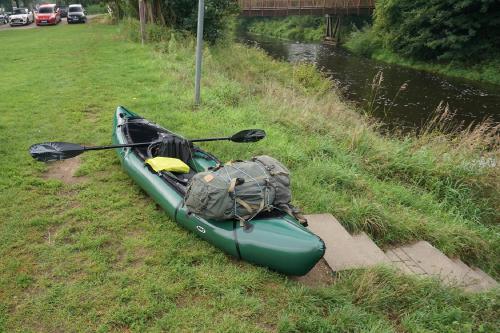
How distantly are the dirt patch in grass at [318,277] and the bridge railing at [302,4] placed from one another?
95.5 ft

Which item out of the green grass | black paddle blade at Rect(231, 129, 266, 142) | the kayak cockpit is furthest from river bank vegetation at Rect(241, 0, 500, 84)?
the kayak cockpit

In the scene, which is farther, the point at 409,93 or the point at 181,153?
the point at 409,93

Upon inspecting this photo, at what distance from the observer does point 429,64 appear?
21750 millimetres

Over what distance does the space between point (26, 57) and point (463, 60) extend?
67.0 feet

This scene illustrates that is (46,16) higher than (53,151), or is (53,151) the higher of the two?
(46,16)

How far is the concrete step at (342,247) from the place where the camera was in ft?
12.6

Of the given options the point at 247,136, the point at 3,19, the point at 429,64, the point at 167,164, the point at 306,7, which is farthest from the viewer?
the point at 3,19

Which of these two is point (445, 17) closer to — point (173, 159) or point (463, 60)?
point (463, 60)

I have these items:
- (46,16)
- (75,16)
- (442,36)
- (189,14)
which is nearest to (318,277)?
(189,14)

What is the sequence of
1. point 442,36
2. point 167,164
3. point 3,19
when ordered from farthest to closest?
point 3,19 → point 442,36 → point 167,164

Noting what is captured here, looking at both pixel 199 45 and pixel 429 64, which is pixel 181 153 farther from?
pixel 429 64

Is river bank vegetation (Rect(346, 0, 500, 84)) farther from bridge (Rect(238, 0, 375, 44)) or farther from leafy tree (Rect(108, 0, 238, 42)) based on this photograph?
leafy tree (Rect(108, 0, 238, 42))

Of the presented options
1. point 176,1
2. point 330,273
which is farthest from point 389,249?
point 176,1

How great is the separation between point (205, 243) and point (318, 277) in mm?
1150
